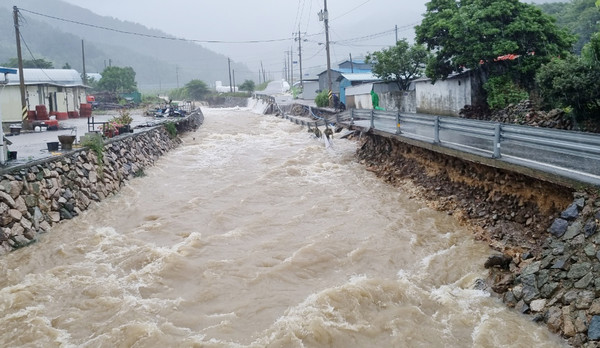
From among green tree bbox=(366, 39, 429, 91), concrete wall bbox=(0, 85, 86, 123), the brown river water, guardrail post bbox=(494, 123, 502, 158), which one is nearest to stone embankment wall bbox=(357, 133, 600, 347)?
the brown river water

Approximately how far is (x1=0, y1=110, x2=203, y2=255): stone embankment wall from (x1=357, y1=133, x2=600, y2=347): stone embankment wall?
9781 millimetres

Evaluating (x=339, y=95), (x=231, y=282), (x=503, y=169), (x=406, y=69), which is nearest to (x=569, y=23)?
(x=406, y=69)

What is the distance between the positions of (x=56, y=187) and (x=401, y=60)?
72.9 ft

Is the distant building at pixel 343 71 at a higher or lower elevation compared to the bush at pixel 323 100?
higher

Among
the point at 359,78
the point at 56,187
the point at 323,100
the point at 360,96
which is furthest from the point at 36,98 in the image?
the point at 359,78

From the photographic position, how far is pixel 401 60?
29453 mm

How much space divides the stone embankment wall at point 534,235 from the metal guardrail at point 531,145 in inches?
17.0

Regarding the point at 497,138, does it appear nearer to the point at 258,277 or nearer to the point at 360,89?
the point at 258,277

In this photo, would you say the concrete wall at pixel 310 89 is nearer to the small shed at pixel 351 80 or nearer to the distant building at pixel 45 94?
the small shed at pixel 351 80

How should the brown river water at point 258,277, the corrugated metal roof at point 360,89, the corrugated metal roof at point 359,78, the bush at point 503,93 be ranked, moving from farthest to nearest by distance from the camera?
the corrugated metal roof at point 359,78, the corrugated metal roof at point 360,89, the bush at point 503,93, the brown river water at point 258,277

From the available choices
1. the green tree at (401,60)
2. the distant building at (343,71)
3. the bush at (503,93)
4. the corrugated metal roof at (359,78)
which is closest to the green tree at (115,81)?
the distant building at (343,71)

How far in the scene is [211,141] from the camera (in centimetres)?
2948

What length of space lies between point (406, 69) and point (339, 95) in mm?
13168

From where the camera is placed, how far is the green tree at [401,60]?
29062 mm
